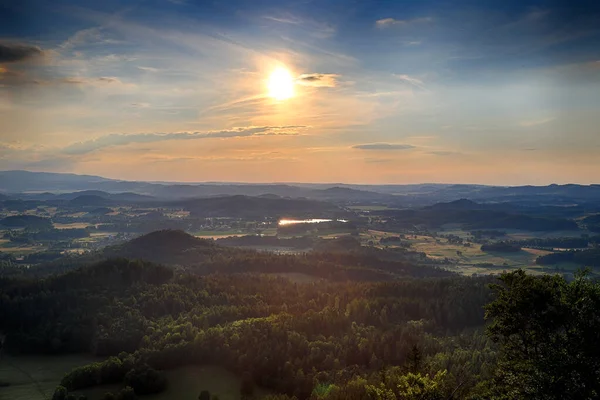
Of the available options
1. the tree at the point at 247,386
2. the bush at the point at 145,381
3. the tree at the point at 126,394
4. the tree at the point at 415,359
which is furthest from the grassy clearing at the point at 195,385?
the tree at the point at 415,359

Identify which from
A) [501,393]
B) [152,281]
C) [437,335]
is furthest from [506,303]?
[152,281]

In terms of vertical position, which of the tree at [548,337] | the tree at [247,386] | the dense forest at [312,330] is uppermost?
the tree at [548,337]

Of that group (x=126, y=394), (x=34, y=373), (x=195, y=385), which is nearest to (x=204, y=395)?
(x=195, y=385)

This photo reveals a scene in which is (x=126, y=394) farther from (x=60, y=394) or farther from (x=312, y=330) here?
(x=312, y=330)

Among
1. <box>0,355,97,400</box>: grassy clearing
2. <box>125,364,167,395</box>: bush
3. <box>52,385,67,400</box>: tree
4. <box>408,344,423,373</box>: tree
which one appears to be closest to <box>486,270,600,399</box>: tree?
<box>408,344,423,373</box>: tree

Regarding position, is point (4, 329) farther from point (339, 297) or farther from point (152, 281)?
point (339, 297)

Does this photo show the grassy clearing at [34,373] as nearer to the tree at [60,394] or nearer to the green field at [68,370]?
the green field at [68,370]
